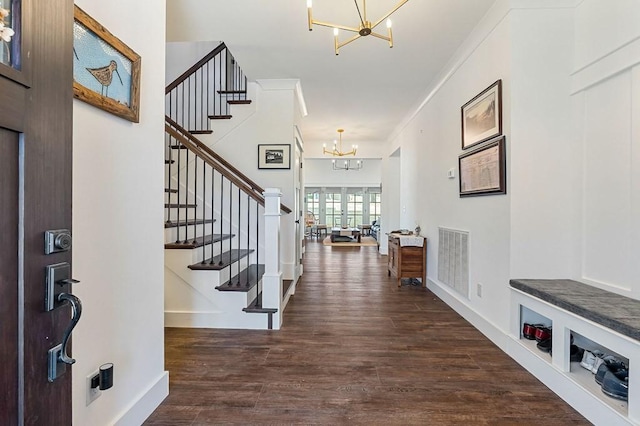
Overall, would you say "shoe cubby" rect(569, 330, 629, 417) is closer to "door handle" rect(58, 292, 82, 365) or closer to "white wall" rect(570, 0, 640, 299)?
"white wall" rect(570, 0, 640, 299)

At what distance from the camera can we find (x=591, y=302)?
183 cm

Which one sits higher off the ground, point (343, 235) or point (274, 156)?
point (274, 156)

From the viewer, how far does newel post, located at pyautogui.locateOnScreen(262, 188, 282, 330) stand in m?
2.86

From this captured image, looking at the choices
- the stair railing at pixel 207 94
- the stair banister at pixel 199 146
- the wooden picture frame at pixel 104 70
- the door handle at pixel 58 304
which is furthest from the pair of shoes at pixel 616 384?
the stair railing at pixel 207 94

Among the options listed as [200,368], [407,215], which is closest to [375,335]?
[200,368]

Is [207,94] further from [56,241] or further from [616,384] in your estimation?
[616,384]

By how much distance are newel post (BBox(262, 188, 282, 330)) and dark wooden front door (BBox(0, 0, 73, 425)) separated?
2066mm

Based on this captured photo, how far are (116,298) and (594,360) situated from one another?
2757mm

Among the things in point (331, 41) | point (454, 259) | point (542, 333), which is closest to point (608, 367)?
point (542, 333)

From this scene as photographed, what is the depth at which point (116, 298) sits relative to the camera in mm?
1429

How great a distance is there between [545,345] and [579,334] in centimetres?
39

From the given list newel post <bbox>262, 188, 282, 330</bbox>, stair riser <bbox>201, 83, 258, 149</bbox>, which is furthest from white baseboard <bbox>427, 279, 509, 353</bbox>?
stair riser <bbox>201, 83, 258, 149</bbox>

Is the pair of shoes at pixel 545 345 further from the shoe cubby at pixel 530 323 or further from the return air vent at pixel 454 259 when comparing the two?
the return air vent at pixel 454 259

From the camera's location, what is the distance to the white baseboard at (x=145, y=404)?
4.94 feet
